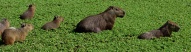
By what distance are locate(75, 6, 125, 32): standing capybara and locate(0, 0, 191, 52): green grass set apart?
12cm

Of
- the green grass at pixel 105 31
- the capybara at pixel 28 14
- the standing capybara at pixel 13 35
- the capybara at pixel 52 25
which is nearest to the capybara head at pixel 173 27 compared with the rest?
the green grass at pixel 105 31

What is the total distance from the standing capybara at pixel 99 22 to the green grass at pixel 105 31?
0.40ft

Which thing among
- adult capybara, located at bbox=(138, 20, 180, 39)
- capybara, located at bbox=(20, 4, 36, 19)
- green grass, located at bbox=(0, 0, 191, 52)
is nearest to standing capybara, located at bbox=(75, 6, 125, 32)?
green grass, located at bbox=(0, 0, 191, 52)

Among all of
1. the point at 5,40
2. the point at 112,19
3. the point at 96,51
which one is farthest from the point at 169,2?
the point at 5,40

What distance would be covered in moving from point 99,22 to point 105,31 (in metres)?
0.22

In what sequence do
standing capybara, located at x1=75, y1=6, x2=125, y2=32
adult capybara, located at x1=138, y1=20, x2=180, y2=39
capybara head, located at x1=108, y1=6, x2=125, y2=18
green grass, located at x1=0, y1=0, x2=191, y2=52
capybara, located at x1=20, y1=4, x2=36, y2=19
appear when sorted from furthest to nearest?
capybara, located at x1=20, y1=4, x2=36, y2=19
capybara head, located at x1=108, y1=6, x2=125, y2=18
standing capybara, located at x1=75, y1=6, x2=125, y2=32
adult capybara, located at x1=138, y1=20, x2=180, y2=39
green grass, located at x1=0, y1=0, x2=191, y2=52

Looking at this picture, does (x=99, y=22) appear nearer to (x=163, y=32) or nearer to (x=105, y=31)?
(x=105, y=31)

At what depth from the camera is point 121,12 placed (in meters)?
8.72

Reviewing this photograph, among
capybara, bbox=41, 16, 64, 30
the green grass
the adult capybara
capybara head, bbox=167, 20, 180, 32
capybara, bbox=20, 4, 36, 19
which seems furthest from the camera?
capybara, bbox=20, 4, 36, 19

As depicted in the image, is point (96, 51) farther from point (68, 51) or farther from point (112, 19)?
point (112, 19)

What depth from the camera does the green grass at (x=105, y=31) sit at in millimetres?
7391

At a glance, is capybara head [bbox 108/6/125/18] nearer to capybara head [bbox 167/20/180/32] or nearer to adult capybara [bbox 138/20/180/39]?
adult capybara [bbox 138/20/180/39]

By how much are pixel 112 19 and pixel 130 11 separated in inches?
77.3

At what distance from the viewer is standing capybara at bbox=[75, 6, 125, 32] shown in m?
8.19
